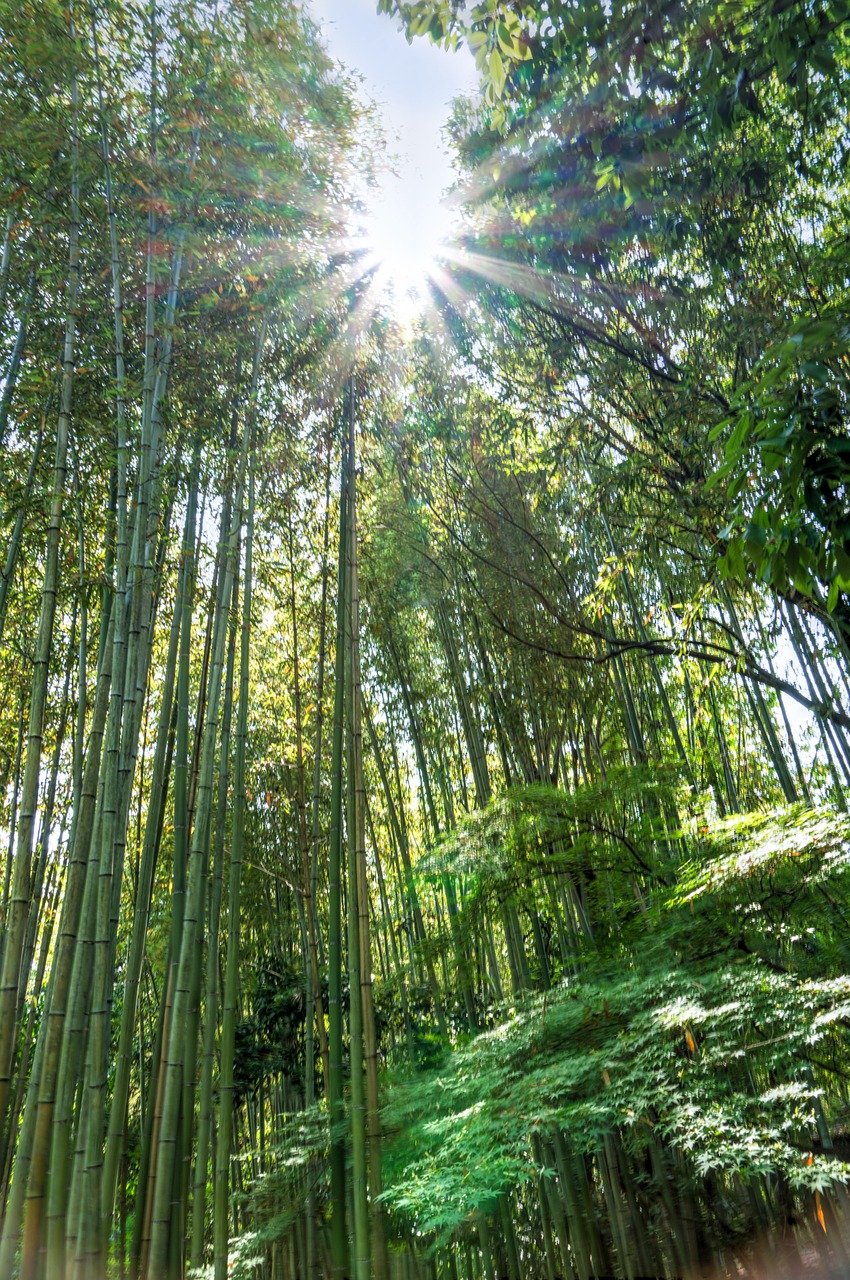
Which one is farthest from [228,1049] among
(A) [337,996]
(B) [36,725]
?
(B) [36,725]

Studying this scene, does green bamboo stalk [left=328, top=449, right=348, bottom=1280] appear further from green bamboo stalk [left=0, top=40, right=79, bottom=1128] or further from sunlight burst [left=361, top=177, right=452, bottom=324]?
sunlight burst [left=361, top=177, right=452, bottom=324]

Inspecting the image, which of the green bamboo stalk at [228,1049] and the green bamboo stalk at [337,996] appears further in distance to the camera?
the green bamboo stalk at [228,1049]

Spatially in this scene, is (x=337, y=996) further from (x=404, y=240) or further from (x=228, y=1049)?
(x=404, y=240)

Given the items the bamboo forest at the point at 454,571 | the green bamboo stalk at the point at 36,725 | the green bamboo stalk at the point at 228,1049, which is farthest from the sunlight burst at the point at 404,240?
the green bamboo stalk at the point at 36,725

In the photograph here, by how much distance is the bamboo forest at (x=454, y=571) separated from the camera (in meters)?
2.25

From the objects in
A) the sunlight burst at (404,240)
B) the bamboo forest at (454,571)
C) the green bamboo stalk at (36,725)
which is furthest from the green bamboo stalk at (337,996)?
the sunlight burst at (404,240)

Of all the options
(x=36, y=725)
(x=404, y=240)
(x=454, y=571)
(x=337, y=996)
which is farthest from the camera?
(x=454, y=571)

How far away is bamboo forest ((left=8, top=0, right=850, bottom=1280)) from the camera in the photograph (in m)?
2.25

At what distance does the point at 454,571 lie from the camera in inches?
214

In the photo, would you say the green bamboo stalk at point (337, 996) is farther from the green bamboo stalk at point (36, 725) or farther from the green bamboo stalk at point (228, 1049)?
the green bamboo stalk at point (36, 725)

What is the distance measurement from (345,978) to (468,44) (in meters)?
6.07

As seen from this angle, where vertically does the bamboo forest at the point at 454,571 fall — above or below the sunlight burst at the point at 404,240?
below

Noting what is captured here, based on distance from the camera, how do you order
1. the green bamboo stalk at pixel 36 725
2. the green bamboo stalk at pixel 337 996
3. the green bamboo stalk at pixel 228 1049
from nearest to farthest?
the green bamboo stalk at pixel 36 725 → the green bamboo stalk at pixel 337 996 → the green bamboo stalk at pixel 228 1049

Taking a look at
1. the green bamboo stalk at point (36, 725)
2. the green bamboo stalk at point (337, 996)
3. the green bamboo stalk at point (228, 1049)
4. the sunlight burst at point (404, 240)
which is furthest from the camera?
the sunlight burst at point (404, 240)
